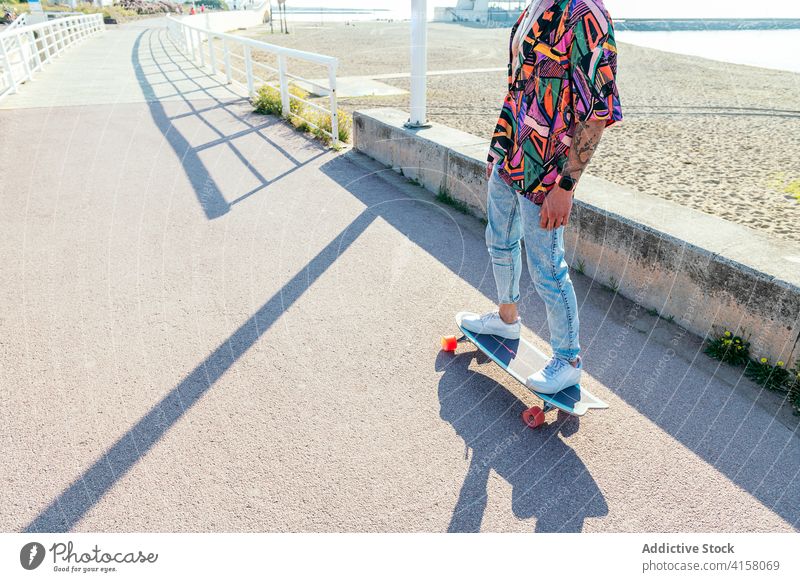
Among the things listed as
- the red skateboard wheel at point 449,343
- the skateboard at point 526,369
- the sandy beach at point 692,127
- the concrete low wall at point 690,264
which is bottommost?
the sandy beach at point 692,127

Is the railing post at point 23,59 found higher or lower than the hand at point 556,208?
lower

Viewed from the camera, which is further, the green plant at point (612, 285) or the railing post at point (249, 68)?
the railing post at point (249, 68)

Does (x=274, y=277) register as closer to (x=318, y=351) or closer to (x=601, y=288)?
(x=318, y=351)

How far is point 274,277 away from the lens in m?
4.43

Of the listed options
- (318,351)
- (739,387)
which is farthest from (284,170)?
(739,387)

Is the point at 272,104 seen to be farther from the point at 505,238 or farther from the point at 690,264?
the point at 690,264

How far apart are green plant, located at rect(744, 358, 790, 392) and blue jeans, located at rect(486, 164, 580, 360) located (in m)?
1.12

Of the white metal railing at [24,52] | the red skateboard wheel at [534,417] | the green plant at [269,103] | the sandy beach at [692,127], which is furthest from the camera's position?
the white metal railing at [24,52]

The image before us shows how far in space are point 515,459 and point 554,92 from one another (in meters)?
1.68

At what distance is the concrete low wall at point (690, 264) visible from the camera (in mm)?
3107

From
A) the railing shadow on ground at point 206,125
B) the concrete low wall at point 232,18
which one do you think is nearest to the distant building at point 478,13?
the concrete low wall at point 232,18

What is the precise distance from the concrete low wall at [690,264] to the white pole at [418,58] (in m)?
1.88

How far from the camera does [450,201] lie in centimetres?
590

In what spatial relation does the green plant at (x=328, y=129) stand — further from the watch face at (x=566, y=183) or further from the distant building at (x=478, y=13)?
the distant building at (x=478, y=13)
